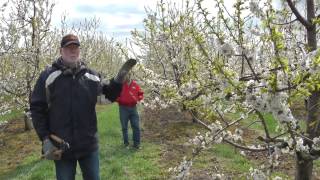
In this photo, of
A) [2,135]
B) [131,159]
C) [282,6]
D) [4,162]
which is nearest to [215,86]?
[282,6]

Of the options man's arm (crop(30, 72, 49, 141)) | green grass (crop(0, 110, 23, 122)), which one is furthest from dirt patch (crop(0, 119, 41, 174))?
man's arm (crop(30, 72, 49, 141))

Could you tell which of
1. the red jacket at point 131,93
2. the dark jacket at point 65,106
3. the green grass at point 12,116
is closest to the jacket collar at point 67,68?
the dark jacket at point 65,106

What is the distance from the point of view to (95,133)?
4672mm

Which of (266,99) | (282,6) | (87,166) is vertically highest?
(282,6)

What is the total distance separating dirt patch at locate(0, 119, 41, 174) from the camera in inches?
399

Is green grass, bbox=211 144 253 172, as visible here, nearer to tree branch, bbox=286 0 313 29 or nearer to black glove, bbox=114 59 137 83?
black glove, bbox=114 59 137 83

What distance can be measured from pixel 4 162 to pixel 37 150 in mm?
1022

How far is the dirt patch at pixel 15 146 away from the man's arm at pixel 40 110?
5316 millimetres

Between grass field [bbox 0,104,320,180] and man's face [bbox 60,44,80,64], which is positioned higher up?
man's face [bbox 60,44,80,64]

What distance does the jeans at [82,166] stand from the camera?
178 inches

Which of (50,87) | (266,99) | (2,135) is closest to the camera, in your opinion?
(266,99)

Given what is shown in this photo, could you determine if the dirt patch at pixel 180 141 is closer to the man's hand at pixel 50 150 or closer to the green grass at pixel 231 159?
the green grass at pixel 231 159

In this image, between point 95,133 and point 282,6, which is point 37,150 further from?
point 282,6

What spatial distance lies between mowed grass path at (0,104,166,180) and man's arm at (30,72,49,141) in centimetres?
333
